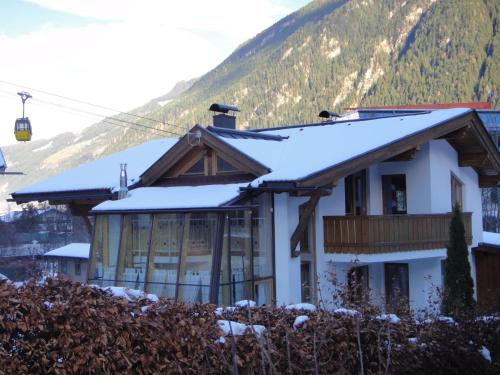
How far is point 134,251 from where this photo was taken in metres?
16.0

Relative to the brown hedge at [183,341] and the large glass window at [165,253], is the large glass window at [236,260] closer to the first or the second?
the large glass window at [165,253]

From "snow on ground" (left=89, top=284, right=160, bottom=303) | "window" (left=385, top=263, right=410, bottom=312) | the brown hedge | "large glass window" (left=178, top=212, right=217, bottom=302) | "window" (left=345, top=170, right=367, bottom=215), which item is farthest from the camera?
"window" (left=385, top=263, right=410, bottom=312)

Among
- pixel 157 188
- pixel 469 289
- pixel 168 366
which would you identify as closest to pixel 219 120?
pixel 157 188

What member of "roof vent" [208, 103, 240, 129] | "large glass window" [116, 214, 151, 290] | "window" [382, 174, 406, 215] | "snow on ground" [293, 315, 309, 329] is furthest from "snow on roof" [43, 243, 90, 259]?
"snow on ground" [293, 315, 309, 329]

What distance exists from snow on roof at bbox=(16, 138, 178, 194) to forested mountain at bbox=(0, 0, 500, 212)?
376ft

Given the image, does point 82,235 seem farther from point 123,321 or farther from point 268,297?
point 123,321

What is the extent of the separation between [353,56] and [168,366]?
178m

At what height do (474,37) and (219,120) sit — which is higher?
(474,37)

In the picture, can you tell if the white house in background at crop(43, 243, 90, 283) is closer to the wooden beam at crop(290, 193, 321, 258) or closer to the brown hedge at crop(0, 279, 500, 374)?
the wooden beam at crop(290, 193, 321, 258)

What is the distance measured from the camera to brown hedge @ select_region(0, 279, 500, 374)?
18.0 feet

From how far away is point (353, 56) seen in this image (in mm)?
178000

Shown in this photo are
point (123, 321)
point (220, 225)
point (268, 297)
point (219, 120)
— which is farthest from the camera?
point (219, 120)

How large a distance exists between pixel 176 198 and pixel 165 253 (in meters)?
1.40

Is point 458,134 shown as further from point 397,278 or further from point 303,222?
point 303,222
